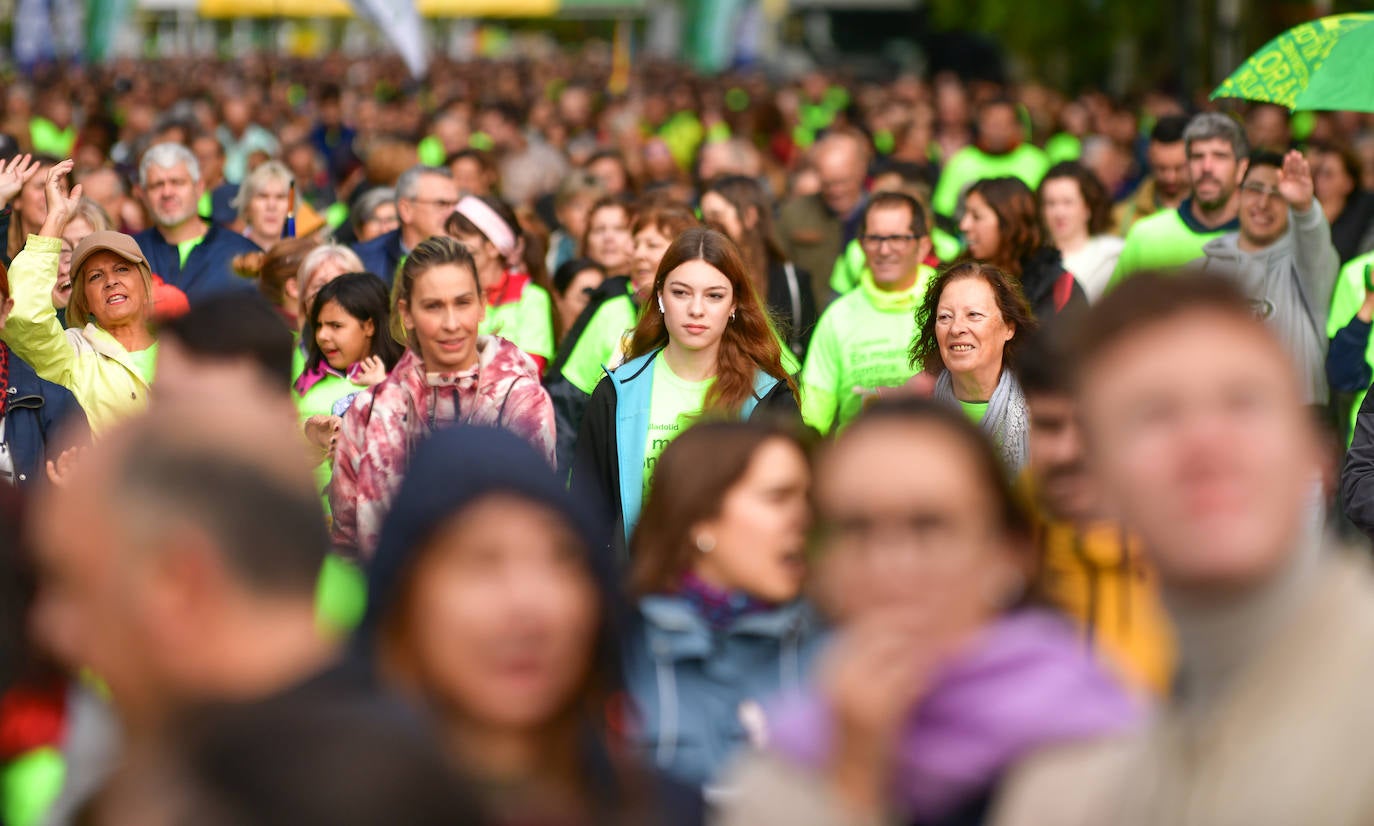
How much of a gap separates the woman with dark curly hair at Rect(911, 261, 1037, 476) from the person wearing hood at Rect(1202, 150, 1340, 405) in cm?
189

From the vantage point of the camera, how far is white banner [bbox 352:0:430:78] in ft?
67.8

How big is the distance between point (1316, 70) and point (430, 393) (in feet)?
14.5

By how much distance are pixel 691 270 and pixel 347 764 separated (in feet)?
→ 16.7

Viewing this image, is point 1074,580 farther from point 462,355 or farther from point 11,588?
point 462,355

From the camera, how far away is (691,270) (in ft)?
23.2

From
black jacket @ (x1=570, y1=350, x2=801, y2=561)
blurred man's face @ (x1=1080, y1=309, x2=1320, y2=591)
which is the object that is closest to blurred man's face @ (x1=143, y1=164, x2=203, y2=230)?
black jacket @ (x1=570, y1=350, x2=801, y2=561)

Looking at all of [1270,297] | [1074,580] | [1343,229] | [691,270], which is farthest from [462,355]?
[1343,229]

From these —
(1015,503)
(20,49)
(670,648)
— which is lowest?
(670,648)

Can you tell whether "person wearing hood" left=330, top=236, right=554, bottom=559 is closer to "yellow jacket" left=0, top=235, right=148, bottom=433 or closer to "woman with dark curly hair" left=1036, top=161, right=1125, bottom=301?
"yellow jacket" left=0, top=235, right=148, bottom=433

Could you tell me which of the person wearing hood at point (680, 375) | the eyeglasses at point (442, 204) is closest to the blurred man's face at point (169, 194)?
the eyeglasses at point (442, 204)

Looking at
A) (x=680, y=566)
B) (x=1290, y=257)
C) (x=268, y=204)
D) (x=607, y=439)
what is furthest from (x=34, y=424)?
(x=1290, y=257)

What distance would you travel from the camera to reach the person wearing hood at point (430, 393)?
6.21 meters

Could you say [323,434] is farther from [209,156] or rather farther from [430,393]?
[209,156]

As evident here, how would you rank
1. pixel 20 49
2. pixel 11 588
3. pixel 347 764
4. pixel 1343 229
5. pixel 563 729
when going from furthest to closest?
pixel 20 49 < pixel 1343 229 < pixel 11 588 < pixel 563 729 < pixel 347 764
